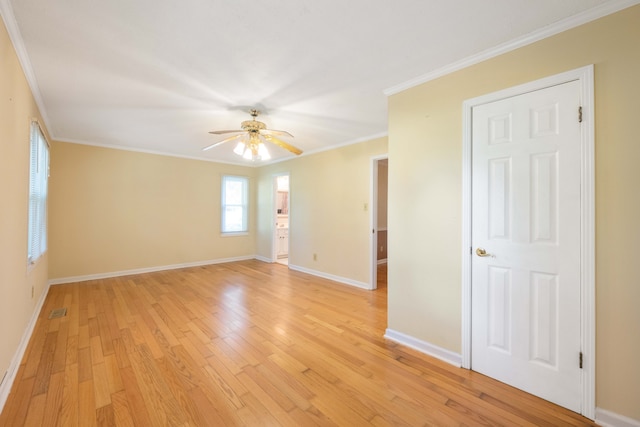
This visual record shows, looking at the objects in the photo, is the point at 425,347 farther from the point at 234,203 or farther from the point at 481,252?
the point at 234,203

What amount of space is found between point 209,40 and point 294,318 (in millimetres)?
2821

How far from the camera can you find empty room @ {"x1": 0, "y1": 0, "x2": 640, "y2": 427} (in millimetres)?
1539

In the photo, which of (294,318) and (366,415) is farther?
(294,318)

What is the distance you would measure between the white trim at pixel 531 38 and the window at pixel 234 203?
16.4ft

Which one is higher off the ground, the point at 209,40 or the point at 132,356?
the point at 209,40

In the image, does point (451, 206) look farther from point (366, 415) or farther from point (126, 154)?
point (126, 154)

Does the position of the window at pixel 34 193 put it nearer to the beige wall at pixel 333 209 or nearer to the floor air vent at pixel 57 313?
the floor air vent at pixel 57 313

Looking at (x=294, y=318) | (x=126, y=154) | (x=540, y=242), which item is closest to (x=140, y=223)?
(x=126, y=154)

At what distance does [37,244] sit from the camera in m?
3.06

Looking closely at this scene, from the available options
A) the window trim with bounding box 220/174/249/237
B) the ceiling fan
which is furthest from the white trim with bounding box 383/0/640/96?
the window trim with bounding box 220/174/249/237

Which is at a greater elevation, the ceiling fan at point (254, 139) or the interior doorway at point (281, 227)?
the ceiling fan at point (254, 139)

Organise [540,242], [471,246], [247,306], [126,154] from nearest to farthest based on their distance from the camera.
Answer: [540,242]
[471,246]
[247,306]
[126,154]

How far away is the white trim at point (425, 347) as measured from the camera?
2.12 metres

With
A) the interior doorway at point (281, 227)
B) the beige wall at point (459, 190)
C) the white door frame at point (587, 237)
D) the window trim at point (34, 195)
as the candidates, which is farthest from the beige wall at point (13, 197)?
the interior doorway at point (281, 227)
